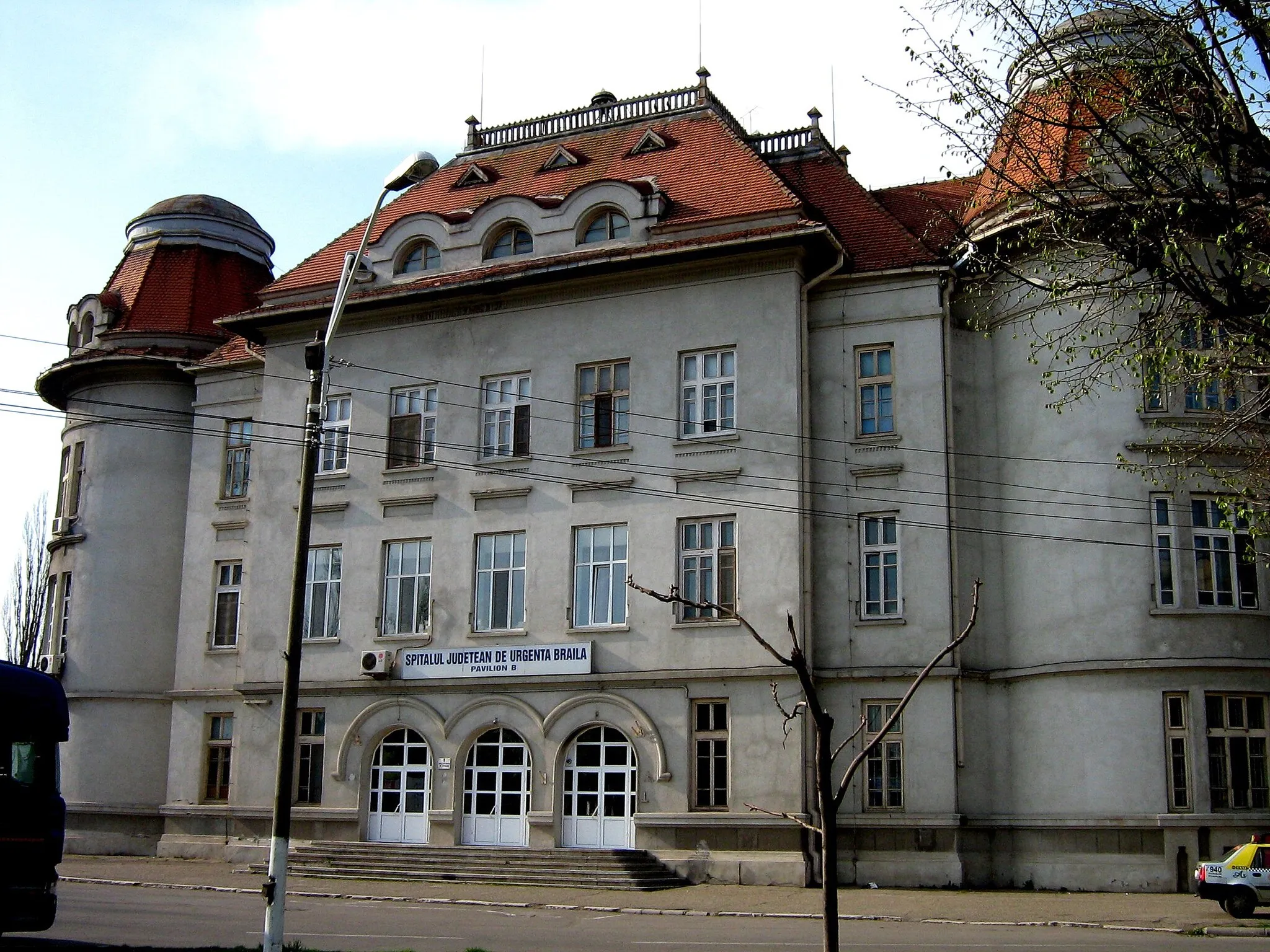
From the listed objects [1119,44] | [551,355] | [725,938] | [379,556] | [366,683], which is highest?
[551,355]

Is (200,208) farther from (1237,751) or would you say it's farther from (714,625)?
(1237,751)

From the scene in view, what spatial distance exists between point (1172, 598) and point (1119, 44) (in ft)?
49.2

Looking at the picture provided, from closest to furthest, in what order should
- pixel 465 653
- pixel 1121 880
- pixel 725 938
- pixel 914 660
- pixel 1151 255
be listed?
pixel 1151 255, pixel 725 938, pixel 1121 880, pixel 914 660, pixel 465 653

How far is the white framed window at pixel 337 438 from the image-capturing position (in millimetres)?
31219

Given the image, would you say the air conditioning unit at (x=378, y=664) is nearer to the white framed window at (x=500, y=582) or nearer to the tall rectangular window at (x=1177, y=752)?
the white framed window at (x=500, y=582)

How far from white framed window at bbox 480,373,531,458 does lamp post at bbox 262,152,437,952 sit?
14.0m

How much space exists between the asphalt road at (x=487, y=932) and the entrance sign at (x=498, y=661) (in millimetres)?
5856

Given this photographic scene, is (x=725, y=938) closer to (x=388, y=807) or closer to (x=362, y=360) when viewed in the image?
(x=388, y=807)

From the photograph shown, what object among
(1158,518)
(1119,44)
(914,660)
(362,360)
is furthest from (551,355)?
(1119,44)

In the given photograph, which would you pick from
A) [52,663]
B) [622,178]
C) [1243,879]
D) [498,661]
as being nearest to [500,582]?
[498,661]

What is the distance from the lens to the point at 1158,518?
25562 millimetres

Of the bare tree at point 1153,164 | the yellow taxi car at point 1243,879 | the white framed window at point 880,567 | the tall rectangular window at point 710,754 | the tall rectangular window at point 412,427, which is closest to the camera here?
the bare tree at point 1153,164

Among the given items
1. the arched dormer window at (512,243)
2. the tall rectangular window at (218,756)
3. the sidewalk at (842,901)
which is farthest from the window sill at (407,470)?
the sidewalk at (842,901)

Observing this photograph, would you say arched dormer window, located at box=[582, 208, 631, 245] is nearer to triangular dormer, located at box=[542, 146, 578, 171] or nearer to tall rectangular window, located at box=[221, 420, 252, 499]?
triangular dormer, located at box=[542, 146, 578, 171]
